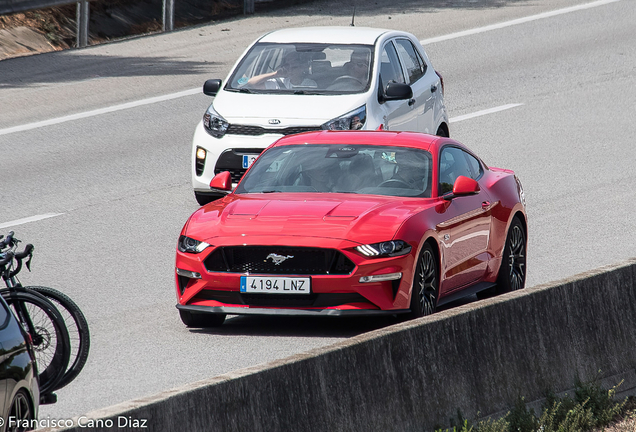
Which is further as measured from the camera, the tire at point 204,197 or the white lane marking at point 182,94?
the white lane marking at point 182,94

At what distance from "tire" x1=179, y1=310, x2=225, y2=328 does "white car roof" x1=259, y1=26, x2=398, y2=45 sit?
6.15 meters

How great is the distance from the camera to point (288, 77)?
47.6ft

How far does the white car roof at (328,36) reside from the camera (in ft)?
49.1

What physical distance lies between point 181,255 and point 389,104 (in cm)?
555

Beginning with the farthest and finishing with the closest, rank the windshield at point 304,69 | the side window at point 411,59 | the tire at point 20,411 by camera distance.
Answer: the side window at point 411,59 < the windshield at point 304,69 < the tire at point 20,411

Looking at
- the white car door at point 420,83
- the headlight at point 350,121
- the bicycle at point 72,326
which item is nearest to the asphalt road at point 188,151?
the bicycle at point 72,326

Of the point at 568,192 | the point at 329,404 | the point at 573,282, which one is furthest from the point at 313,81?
the point at 329,404

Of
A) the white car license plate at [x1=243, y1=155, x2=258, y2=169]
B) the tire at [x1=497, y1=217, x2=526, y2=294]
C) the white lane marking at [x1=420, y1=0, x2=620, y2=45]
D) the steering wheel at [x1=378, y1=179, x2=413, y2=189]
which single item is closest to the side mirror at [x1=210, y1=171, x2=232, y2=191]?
the steering wheel at [x1=378, y1=179, x2=413, y2=189]

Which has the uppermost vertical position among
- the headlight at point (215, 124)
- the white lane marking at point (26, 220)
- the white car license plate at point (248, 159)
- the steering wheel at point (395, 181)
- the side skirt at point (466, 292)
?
the headlight at point (215, 124)

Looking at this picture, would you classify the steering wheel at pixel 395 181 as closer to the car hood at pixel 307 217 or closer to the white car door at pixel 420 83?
the car hood at pixel 307 217

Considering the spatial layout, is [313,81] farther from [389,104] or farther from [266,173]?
[266,173]

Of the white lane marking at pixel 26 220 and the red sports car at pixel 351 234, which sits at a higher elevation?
the white lane marking at pixel 26 220

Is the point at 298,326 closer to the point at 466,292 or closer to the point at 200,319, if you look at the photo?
the point at 200,319

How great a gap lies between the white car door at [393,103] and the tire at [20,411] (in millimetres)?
8538
